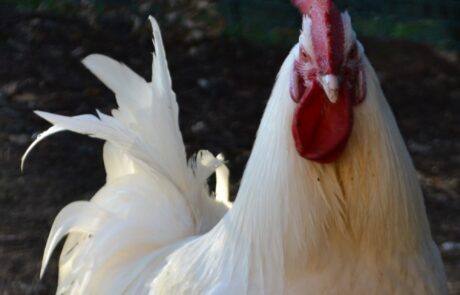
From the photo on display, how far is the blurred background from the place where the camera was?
5500 millimetres

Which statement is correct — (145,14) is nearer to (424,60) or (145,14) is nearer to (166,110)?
(424,60)

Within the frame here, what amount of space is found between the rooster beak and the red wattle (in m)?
0.07

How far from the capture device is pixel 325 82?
271 cm

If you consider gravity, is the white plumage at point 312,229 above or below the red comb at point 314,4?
below

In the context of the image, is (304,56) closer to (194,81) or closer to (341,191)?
(341,191)

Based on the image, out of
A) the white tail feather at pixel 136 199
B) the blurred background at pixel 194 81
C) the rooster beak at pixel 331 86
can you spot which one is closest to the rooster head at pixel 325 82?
the rooster beak at pixel 331 86

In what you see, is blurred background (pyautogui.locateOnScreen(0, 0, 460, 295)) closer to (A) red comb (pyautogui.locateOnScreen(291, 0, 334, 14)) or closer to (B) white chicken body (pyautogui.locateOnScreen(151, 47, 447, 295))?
(B) white chicken body (pyautogui.locateOnScreen(151, 47, 447, 295))

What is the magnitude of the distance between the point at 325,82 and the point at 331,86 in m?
0.03

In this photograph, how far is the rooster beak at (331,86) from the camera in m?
2.68

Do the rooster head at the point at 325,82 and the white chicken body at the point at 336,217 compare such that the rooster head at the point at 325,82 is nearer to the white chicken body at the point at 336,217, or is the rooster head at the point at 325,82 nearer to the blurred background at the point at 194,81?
the white chicken body at the point at 336,217

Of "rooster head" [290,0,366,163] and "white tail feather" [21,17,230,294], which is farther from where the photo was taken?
"white tail feather" [21,17,230,294]

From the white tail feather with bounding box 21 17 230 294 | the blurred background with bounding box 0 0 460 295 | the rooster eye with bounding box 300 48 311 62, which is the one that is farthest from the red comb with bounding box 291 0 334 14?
the blurred background with bounding box 0 0 460 295

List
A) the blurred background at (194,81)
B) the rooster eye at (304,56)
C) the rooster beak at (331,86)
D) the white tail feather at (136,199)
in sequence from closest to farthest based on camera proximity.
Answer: the rooster beak at (331,86) < the rooster eye at (304,56) < the white tail feather at (136,199) < the blurred background at (194,81)

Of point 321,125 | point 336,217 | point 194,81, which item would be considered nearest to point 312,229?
point 336,217
